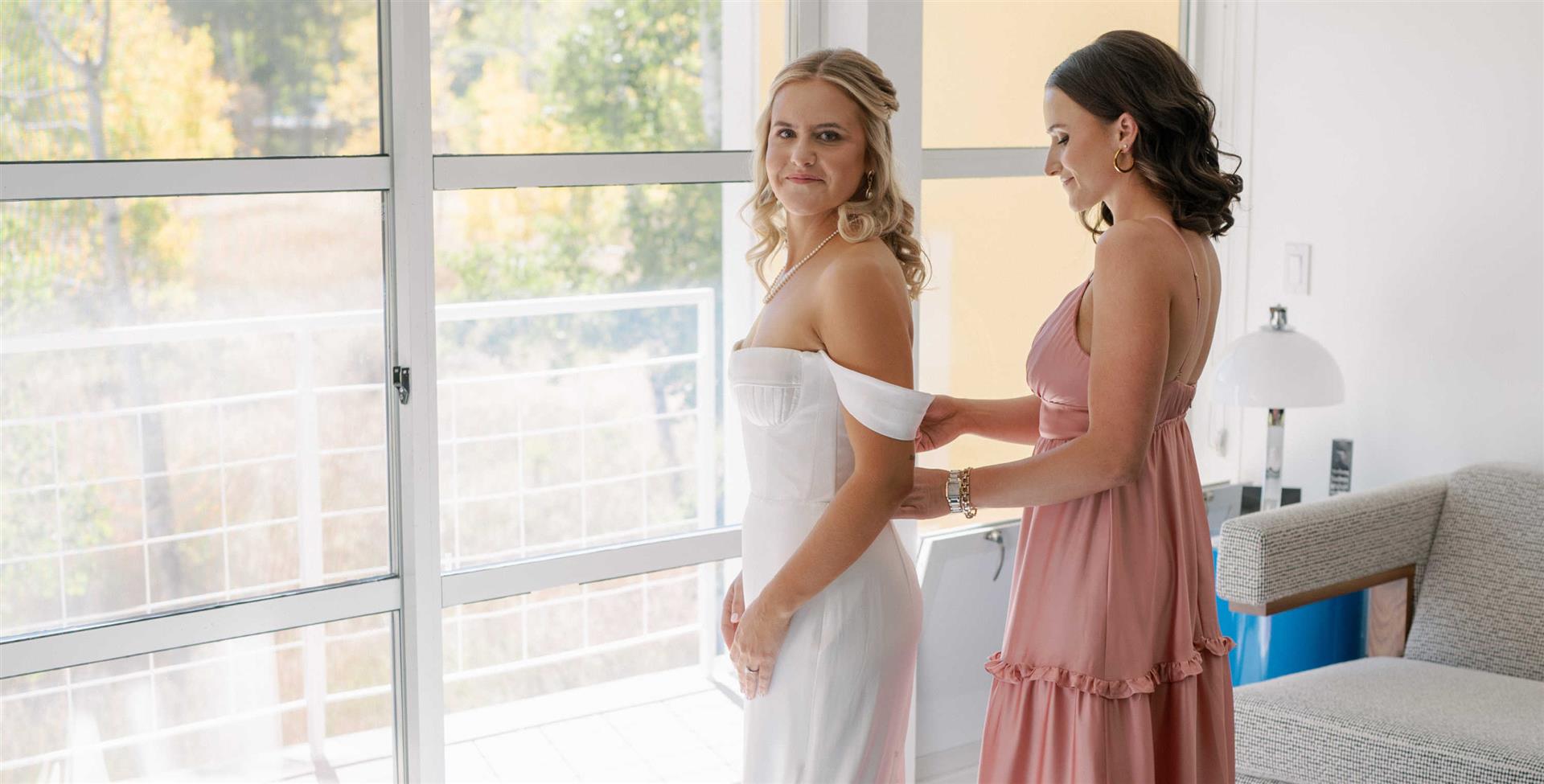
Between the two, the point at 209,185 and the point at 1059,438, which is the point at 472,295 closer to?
the point at 209,185

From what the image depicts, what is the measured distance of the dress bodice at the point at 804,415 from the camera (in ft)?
5.95

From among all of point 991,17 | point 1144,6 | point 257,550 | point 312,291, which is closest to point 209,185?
point 312,291

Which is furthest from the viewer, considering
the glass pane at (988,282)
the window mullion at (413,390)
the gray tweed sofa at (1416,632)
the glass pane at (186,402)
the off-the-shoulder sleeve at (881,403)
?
the glass pane at (988,282)

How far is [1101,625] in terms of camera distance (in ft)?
6.37

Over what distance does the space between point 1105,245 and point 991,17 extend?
1662 mm

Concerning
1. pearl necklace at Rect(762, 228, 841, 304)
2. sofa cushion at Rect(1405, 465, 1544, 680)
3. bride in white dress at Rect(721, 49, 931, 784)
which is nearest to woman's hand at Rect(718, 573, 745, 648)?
bride in white dress at Rect(721, 49, 931, 784)

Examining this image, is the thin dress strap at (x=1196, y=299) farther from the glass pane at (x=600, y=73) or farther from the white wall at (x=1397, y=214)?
the white wall at (x=1397, y=214)

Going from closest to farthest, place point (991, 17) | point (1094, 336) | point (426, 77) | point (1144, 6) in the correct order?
point (1094, 336), point (426, 77), point (991, 17), point (1144, 6)

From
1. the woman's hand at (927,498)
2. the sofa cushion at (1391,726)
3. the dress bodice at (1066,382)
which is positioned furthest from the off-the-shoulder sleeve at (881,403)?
the sofa cushion at (1391,726)

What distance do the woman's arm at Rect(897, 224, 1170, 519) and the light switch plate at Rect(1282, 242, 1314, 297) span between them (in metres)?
2.10

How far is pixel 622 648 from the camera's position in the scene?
2.92m

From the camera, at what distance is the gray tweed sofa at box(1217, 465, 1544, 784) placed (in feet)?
8.63

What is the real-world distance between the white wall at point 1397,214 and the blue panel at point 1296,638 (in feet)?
1.38

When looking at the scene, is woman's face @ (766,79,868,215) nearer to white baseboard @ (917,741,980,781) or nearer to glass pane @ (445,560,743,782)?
glass pane @ (445,560,743,782)
